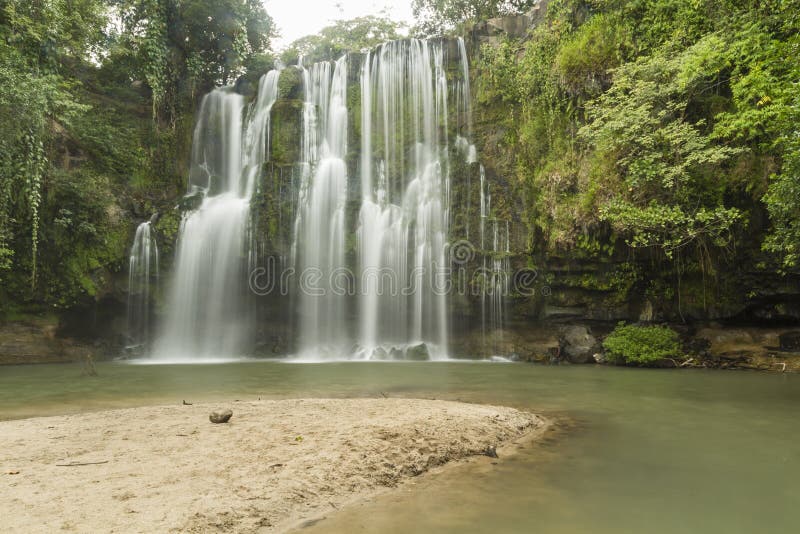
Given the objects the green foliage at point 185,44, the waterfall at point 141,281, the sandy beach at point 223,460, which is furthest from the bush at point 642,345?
the green foliage at point 185,44

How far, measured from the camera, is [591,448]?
187 inches

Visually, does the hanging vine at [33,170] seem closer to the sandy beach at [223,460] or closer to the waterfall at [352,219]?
the waterfall at [352,219]

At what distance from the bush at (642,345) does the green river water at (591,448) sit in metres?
1.60

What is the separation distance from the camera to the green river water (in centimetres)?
310

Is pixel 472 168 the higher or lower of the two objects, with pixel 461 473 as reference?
higher

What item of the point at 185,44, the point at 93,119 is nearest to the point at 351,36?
the point at 185,44

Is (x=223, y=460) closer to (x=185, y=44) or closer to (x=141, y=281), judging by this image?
(x=141, y=281)

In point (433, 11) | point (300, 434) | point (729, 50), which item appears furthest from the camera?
point (433, 11)

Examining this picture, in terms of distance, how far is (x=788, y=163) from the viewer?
8.13 metres

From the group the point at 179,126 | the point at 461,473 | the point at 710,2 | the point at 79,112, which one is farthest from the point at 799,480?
the point at 179,126

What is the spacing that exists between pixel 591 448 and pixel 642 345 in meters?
9.42

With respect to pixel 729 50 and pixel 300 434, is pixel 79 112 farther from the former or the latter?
pixel 729 50

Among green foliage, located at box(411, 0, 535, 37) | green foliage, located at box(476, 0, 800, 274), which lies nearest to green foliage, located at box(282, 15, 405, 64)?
green foliage, located at box(411, 0, 535, 37)

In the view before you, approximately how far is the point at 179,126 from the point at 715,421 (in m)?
22.9
